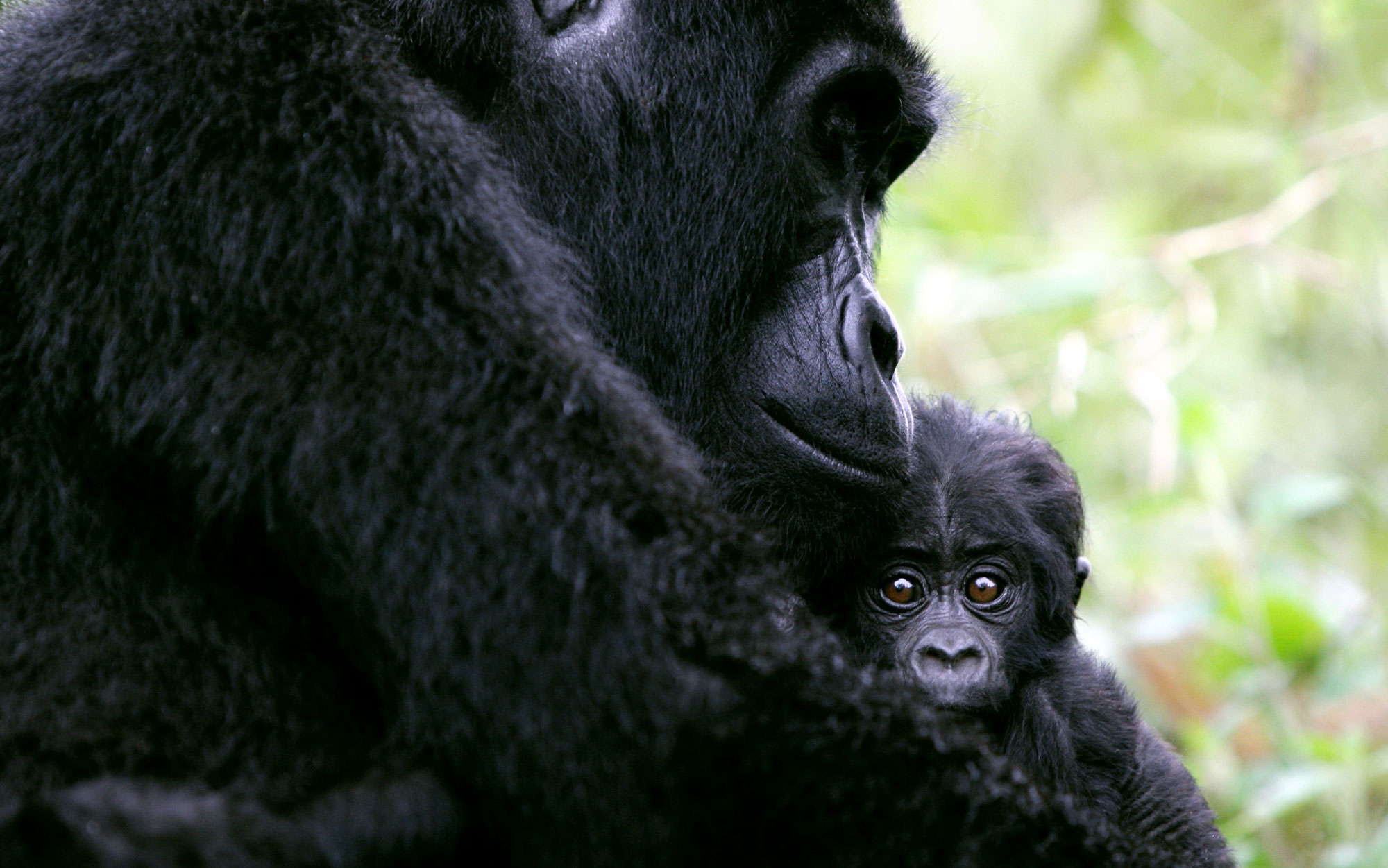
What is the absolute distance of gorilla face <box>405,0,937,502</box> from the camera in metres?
2.35

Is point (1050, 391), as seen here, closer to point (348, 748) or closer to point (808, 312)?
point (808, 312)

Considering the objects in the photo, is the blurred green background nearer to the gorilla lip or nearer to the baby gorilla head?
the baby gorilla head

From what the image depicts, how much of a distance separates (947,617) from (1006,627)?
0.48 ft

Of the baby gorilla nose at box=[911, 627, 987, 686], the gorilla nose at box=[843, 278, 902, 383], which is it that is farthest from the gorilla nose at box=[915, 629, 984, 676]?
the gorilla nose at box=[843, 278, 902, 383]

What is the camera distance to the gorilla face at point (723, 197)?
2.35m

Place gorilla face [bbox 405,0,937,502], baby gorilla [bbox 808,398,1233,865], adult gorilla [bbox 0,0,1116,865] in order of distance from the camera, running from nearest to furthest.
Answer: adult gorilla [bbox 0,0,1116,865], gorilla face [bbox 405,0,937,502], baby gorilla [bbox 808,398,1233,865]

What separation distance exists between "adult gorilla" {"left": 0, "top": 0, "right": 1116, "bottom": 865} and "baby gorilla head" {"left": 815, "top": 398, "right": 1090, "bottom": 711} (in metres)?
0.96

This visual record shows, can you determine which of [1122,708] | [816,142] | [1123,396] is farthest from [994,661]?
[1123,396]

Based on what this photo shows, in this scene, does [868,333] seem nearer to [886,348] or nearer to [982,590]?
[886,348]

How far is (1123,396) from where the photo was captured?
614 centimetres

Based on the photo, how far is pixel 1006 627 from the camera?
10.00 feet

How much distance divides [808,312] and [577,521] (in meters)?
0.84

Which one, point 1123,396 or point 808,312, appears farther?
point 1123,396

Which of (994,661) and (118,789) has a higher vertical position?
(994,661)
